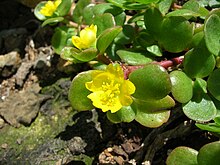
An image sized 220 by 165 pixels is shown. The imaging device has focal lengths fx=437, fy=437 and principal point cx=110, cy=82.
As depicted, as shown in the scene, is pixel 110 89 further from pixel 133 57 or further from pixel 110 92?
pixel 133 57

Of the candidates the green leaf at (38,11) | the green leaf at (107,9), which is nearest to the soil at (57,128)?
the green leaf at (38,11)

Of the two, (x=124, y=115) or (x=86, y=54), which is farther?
(x=86, y=54)

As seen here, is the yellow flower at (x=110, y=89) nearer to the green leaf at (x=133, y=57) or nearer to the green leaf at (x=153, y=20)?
the green leaf at (x=133, y=57)

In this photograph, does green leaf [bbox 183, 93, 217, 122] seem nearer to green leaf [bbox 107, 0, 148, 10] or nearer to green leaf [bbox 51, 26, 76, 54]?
green leaf [bbox 107, 0, 148, 10]

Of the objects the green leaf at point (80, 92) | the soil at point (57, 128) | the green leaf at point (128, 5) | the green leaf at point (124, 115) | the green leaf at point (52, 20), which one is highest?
the green leaf at point (128, 5)

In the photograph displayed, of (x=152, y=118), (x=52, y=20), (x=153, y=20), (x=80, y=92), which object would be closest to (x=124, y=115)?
(x=152, y=118)
